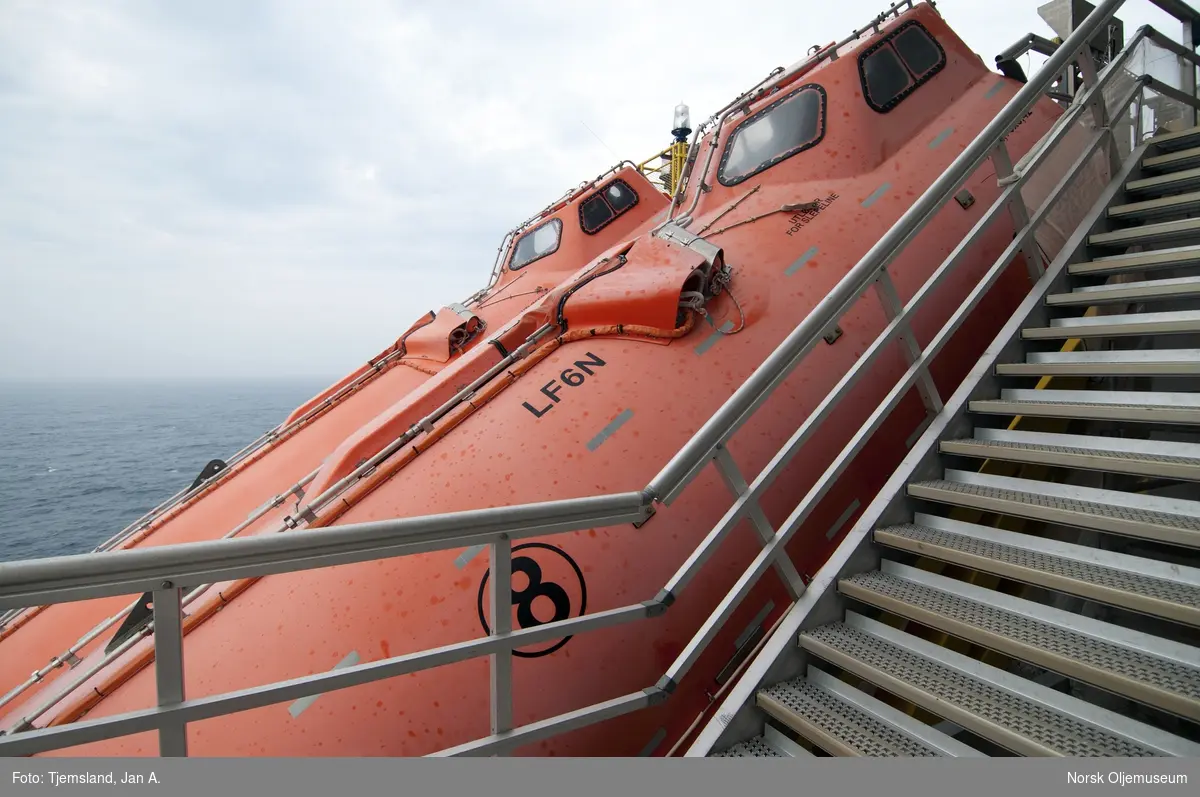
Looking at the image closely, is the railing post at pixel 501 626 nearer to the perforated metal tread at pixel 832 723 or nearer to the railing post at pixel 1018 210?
the perforated metal tread at pixel 832 723

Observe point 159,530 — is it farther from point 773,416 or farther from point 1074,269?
point 1074,269

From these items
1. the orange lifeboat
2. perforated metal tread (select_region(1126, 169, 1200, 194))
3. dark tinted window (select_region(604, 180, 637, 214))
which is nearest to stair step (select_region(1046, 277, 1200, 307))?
the orange lifeboat

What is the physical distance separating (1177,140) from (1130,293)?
186 cm

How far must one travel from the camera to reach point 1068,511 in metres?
2.18

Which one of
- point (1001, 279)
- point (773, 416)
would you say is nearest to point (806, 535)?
point (773, 416)

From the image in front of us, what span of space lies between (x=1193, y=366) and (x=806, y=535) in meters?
1.80

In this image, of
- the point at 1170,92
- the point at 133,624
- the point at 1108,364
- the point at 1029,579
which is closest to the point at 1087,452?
the point at 1108,364

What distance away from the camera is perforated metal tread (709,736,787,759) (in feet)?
6.88

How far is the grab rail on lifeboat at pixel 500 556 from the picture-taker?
122cm

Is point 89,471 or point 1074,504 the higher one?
point 89,471

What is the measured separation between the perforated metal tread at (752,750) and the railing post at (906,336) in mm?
1712

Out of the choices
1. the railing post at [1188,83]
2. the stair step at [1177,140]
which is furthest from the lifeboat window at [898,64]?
the railing post at [1188,83]

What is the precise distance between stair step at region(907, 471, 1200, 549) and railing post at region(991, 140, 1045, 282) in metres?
1.53

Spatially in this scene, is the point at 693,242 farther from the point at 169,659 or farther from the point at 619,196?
the point at 619,196
